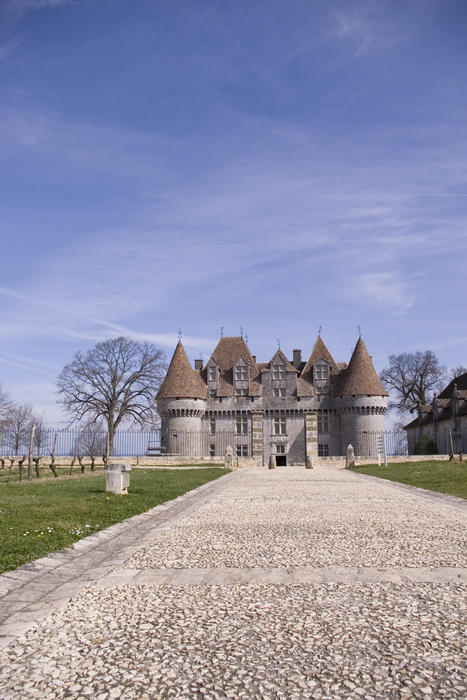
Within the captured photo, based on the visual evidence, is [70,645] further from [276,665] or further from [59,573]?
[59,573]

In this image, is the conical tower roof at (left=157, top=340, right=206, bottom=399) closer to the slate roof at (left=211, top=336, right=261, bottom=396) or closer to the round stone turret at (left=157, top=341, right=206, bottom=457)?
the round stone turret at (left=157, top=341, right=206, bottom=457)

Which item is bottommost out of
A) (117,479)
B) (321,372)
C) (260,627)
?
(260,627)

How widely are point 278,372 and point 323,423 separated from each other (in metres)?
5.87

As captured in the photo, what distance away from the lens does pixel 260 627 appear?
12.3 feet

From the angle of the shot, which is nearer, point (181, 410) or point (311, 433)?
point (181, 410)

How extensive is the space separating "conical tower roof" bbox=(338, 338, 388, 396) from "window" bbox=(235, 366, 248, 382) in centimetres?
822

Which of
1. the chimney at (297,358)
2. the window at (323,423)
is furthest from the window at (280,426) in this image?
the chimney at (297,358)

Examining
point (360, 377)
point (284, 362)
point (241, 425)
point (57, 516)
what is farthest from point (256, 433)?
point (57, 516)

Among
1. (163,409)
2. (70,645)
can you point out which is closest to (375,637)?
(70,645)

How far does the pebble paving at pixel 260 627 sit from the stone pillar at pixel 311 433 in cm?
4180

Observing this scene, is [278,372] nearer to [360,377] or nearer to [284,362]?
[284,362]

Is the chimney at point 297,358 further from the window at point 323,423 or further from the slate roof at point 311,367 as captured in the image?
the window at point 323,423

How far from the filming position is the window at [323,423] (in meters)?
49.6

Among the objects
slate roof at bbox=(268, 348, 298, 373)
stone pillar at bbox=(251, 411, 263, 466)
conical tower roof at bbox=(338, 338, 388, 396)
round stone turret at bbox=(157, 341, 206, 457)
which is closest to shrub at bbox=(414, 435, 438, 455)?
conical tower roof at bbox=(338, 338, 388, 396)
